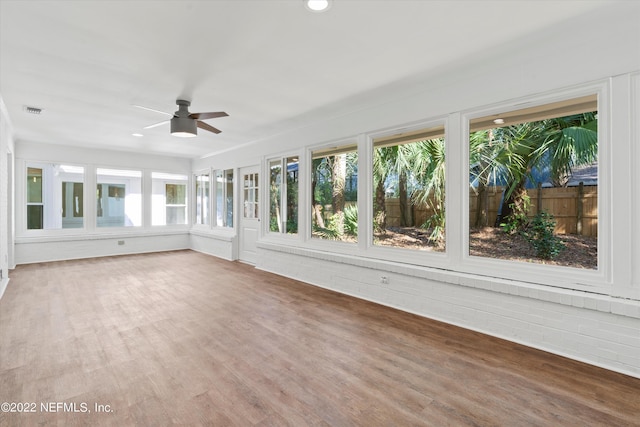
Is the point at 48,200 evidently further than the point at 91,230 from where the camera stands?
No

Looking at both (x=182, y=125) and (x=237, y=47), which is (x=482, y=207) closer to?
(x=237, y=47)

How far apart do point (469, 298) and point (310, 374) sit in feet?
6.02

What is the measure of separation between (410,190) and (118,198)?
7.50m

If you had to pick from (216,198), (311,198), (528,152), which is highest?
(528,152)

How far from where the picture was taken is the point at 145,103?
13.2 ft

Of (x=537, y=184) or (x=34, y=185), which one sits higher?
(x=34, y=185)

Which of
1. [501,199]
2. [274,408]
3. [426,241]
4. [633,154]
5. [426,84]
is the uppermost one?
[426,84]

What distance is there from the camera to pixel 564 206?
2.78 meters

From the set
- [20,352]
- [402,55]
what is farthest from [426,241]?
[20,352]

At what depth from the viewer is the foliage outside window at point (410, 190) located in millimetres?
3629

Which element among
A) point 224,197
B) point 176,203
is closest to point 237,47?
point 224,197

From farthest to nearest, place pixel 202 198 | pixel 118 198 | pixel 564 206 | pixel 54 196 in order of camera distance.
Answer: pixel 202 198 < pixel 118 198 < pixel 54 196 < pixel 564 206

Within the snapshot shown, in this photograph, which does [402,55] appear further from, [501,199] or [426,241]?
[426,241]

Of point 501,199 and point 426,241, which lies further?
point 426,241
